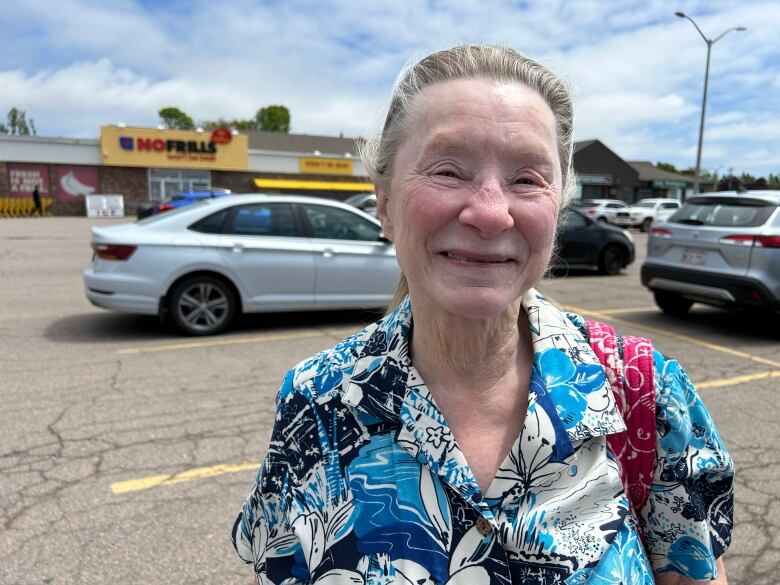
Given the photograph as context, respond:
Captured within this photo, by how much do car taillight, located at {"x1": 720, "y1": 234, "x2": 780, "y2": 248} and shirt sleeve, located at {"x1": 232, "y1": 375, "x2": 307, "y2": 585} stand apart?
22.0 ft

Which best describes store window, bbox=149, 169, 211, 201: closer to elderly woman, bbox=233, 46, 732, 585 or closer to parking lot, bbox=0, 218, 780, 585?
parking lot, bbox=0, 218, 780, 585

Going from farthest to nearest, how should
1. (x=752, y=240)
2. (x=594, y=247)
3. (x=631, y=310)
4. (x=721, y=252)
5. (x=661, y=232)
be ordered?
(x=594, y=247) < (x=631, y=310) < (x=661, y=232) < (x=721, y=252) < (x=752, y=240)

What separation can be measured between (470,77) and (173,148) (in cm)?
4214

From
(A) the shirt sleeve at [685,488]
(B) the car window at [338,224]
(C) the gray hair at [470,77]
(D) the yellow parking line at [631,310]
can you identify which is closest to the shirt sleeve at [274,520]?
(C) the gray hair at [470,77]

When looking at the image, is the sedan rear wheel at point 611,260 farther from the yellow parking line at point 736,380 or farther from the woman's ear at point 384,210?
the woman's ear at point 384,210

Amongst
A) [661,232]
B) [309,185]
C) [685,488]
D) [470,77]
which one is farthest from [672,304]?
[309,185]

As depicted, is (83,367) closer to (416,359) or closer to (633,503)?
(416,359)

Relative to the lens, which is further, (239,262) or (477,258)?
(239,262)

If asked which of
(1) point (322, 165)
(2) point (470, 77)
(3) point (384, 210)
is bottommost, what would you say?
(3) point (384, 210)

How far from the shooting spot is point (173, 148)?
130 feet

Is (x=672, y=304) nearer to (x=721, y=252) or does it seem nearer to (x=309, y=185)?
(x=721, y=252)

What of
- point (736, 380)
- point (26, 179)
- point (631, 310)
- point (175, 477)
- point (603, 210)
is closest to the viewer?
point (175, 477)

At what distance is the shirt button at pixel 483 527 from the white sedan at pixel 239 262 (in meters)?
5.89

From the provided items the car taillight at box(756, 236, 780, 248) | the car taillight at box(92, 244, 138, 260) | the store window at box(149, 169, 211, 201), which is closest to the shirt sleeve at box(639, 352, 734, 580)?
the car taillight at box(92, 244, 138, 260)
